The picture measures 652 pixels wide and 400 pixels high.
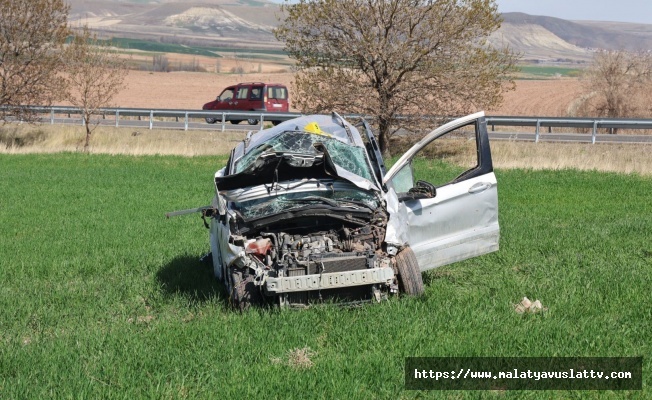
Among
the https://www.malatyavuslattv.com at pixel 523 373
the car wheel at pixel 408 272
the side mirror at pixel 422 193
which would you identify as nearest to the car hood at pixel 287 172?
the side mirror at pixel 422 193

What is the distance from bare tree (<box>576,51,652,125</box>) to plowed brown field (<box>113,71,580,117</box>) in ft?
11.8

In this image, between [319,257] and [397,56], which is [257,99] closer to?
[397,56]

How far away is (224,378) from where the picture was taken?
20.3 feet

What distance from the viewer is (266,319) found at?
25.0 feet

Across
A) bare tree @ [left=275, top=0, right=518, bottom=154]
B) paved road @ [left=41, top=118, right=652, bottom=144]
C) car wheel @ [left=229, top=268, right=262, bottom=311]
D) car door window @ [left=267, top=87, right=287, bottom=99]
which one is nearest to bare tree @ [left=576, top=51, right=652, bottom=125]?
paved road @ [left=41, top=118, right=652, bottom=144]

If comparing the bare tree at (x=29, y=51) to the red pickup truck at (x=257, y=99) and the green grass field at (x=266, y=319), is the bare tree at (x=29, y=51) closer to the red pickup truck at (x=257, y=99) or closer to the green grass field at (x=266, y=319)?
the red pickup truck at (x=257, y=99)

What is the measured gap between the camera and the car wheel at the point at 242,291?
7.93m

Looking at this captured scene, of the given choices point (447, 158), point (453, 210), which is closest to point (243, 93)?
point (447, 158)

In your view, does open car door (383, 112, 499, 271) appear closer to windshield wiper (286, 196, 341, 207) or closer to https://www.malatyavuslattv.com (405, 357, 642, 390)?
windshield wiper (286, 196, 341, 207)

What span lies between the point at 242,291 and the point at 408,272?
5.15 feet

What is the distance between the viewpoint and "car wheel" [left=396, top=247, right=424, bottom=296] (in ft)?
26.7

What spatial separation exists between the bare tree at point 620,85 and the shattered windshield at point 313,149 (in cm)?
3355

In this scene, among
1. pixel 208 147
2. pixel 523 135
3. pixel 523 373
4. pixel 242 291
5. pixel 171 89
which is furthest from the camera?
pixel 171 89

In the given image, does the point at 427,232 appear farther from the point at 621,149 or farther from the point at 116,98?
the point at 116,98
